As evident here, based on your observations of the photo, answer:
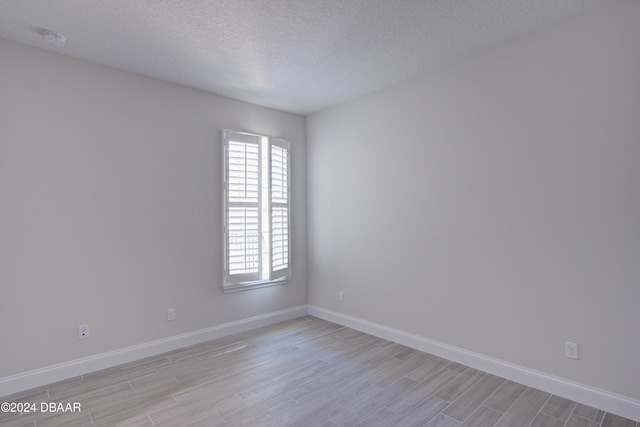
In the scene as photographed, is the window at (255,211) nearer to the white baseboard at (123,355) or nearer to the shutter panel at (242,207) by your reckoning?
the shutter panel at (242,207)

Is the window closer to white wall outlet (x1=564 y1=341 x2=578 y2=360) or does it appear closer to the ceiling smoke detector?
the ceiling smoke detector

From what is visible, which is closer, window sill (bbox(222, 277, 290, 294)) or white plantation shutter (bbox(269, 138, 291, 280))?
window sill (bbox(222, 277, 290, 294))

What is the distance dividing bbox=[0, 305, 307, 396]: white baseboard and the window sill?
Answer: 36cm

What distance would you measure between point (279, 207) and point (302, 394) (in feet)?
7.34

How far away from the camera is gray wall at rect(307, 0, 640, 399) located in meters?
2.20

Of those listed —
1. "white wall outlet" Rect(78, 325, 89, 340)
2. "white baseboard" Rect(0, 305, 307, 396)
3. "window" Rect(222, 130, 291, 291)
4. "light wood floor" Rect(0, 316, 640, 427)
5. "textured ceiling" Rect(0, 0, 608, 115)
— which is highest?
"textured ceiling" Rect(0, 0, 608, 115)

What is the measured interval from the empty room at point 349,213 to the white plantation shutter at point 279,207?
0.11 meters

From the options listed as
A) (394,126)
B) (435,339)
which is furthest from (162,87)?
(435,339)

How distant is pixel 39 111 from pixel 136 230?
1.21 metres

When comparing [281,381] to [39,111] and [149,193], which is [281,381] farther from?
[39,111]

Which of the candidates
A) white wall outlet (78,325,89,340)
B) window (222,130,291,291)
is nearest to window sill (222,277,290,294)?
window (222,130,291,291)

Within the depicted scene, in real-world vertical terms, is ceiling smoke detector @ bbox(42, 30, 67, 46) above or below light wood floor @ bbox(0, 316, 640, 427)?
above

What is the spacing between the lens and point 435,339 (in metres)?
3.16

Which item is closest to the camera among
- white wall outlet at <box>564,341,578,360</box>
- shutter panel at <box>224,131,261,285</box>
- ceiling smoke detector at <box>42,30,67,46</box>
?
white wall outlet at <box>564,341,578,360</box>
